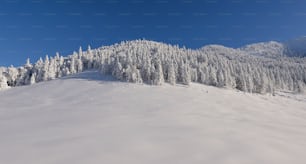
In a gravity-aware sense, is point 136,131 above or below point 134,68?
below

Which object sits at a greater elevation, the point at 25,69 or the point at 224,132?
the point at 25,69

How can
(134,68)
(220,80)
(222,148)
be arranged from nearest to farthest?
(222,148) < (134,68) < (220,80)

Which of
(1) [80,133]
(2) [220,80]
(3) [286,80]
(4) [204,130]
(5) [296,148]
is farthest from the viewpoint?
(3) [286,80]

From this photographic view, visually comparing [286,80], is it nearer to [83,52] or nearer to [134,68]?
[134,68]

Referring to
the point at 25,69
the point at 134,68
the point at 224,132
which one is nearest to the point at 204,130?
the point at 224,132

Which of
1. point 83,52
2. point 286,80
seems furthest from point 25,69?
point 286,80

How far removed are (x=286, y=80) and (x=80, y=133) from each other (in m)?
124

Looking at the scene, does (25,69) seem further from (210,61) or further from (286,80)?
(286,80)

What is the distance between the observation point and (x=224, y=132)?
17.6 metres

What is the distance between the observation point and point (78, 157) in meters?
11.5

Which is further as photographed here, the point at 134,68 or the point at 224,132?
the point at 134,68

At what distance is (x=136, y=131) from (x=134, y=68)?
51242mm

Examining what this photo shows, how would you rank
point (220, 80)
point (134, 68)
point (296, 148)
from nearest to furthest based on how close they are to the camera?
point (296, 148) → point (134, 68) → point (220, 80)

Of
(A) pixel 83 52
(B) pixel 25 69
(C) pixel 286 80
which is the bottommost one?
(C) pixel 286 80
